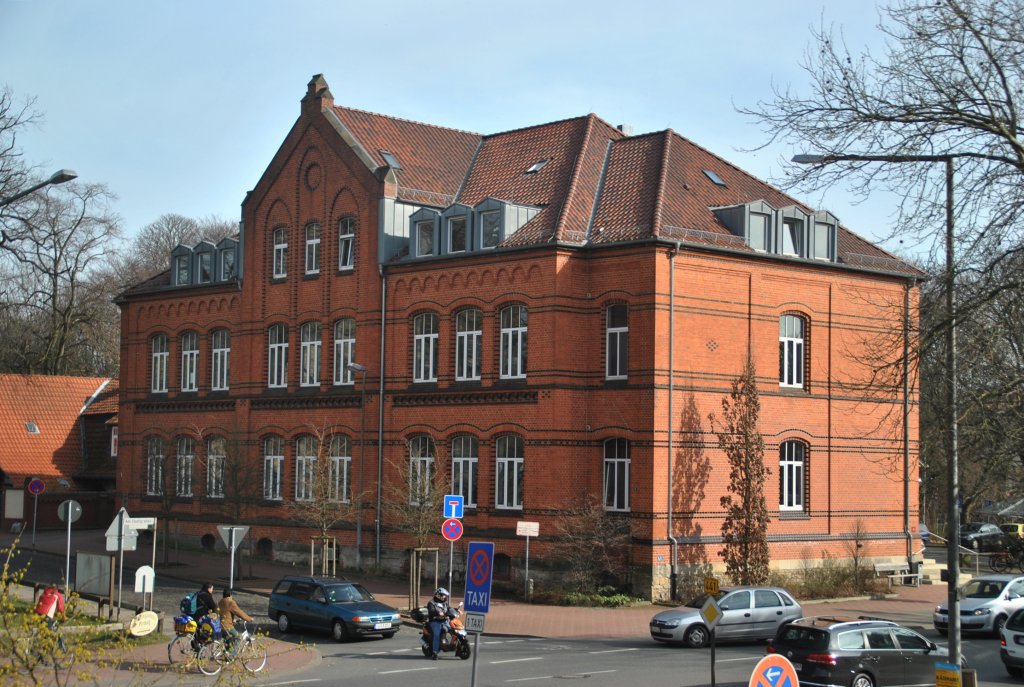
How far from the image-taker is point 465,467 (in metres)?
38.2

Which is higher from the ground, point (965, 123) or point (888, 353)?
point (965, 123)

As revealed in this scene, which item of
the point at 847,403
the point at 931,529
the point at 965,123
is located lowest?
the point at 931,529

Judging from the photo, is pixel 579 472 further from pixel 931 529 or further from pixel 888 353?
pixel 931 529

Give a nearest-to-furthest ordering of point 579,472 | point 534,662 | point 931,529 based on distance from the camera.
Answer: point 534,662
point 579,472
point 931,529

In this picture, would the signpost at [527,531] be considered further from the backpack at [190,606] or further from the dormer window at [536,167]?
the dormer window at [536,167]

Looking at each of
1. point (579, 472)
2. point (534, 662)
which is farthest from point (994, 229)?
point (579, 472)

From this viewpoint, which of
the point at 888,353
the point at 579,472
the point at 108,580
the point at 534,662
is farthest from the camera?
the point at 579,472

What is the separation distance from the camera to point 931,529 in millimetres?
68125

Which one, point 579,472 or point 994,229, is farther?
point 579,472

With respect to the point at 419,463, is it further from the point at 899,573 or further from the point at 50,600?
the point at 899,573

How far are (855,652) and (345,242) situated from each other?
2573cm

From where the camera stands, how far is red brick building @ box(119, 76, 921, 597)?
35562mm

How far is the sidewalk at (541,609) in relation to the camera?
29078mm

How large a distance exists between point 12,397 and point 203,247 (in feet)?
54.3
